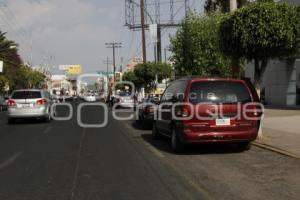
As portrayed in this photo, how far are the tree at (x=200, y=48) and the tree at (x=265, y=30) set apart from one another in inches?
376

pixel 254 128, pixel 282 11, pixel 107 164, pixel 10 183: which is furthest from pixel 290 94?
pixel 10 183

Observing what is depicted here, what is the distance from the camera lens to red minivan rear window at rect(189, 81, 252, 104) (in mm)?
12773

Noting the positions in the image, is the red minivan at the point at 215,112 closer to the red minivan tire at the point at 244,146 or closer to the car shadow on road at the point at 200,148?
the red minivan tire at the point at 244,146

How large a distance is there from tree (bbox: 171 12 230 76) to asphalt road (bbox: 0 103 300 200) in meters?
10.6

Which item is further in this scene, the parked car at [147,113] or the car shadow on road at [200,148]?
the parked car at [147,113]

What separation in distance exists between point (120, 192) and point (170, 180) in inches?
49.5

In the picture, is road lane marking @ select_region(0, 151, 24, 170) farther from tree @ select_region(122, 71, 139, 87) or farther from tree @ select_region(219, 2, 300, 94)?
A: tree @ select_region(122, 71, 139, 87)

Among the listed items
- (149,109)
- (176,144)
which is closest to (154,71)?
(149,109)

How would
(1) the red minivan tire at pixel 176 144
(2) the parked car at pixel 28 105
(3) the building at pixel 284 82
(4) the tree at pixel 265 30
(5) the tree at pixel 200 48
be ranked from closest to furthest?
(1) the red minivan tire at pixel 176 144
(4) the tree at pixel 265 30
(5) the tree at pixel 200 48
(2) the parked car at pixel 28 105
(3) the building at pixel 284 82

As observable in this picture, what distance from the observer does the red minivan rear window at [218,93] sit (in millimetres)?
12773

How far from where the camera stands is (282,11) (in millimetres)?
15422

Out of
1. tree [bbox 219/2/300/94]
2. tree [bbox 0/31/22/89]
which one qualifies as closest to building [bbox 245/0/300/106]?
tree [bbox 219/2/300/94]

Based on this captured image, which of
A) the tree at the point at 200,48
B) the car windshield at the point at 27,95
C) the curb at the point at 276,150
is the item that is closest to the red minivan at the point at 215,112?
the curb at the point at 276,150

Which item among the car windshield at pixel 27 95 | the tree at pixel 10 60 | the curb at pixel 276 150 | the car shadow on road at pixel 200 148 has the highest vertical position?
the tree at pixel 10 60
